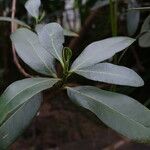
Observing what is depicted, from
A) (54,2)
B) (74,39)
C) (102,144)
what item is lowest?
(102,144)

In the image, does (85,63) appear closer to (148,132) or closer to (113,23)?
(148,132)

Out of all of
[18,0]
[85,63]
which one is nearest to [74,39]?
[18,0]

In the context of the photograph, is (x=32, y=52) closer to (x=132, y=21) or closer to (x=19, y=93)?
(x=19, y=93)

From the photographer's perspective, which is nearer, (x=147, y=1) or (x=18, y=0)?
(x=147, y=1)

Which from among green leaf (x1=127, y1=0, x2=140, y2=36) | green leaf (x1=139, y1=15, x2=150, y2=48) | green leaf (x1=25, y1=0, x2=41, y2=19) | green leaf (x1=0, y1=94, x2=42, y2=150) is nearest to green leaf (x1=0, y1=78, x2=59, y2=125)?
green leaf (x1=0, y1=94, x2=42, y2=150)

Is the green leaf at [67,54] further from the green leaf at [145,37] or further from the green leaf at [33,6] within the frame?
the green leaf at [145,37]

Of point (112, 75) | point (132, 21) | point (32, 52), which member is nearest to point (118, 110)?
point (112, 75)

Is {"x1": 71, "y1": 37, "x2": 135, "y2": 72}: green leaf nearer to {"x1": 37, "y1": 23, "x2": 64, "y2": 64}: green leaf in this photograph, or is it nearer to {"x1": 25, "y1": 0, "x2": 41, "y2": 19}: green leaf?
{"x1": 37, "y1": 23, "x2": 64, "y2": 64}: green leaf
